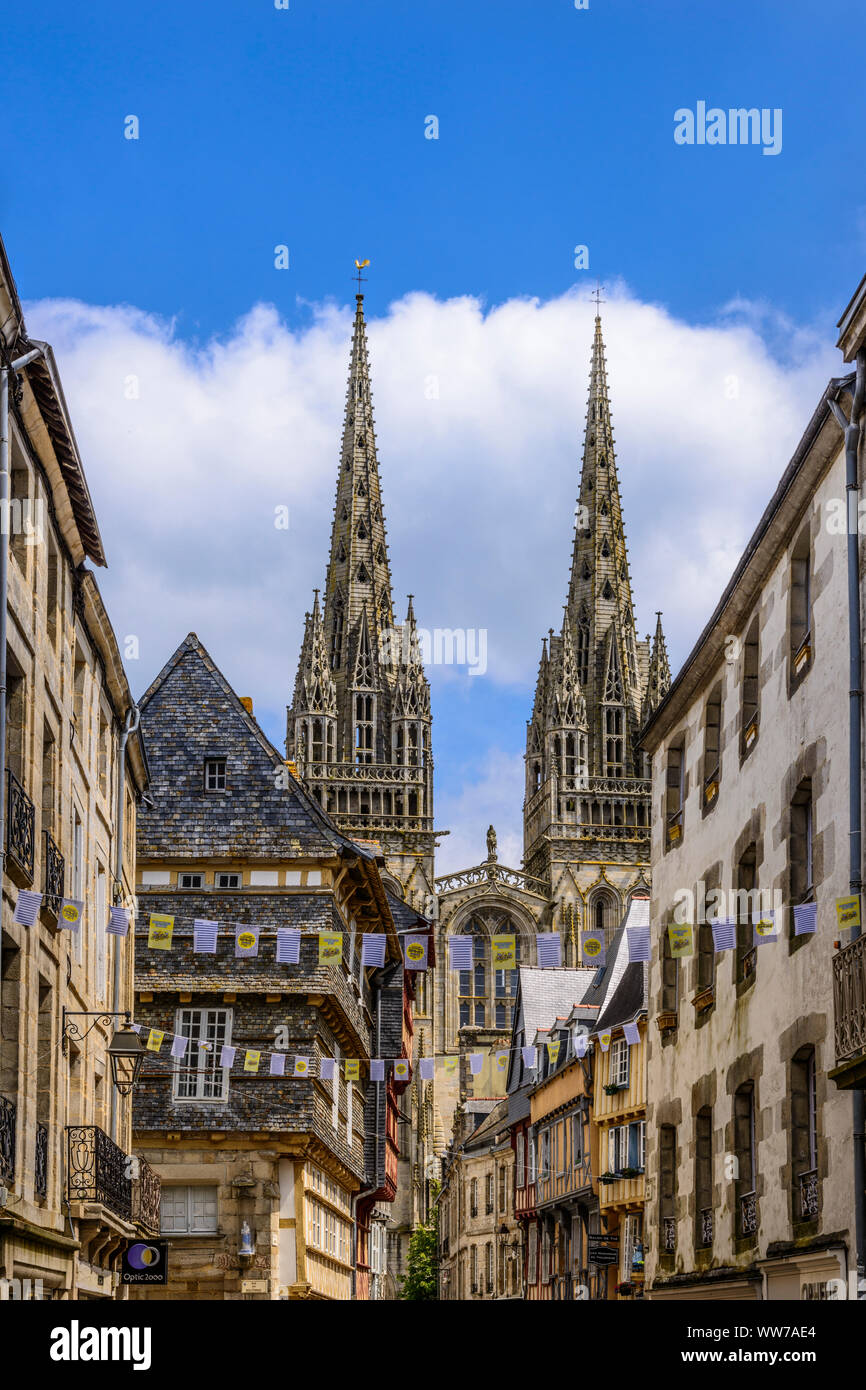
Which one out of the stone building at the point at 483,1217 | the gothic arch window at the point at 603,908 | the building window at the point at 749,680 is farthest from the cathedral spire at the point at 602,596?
the building window at the point at 749,680

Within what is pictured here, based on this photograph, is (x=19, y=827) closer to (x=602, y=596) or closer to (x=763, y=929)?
(x=763, y=929)

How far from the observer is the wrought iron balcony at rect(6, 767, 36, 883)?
18891mm

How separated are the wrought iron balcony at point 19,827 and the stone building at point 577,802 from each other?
89.1m

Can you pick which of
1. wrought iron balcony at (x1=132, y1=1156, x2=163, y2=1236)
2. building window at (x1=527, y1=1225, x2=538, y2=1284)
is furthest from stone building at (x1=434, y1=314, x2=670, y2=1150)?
wrought iron balcony at (x1=132, y1=1156, x2=163, y2=1236)

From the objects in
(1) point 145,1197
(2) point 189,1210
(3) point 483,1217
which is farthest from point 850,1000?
(3) point 483,1217

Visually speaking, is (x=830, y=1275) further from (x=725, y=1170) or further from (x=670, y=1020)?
(x=670, y=1020)

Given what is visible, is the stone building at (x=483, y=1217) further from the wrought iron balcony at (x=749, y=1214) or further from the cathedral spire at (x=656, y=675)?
the cathedral spire at (x=656, y=675)

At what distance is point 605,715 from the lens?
12025 centimetres

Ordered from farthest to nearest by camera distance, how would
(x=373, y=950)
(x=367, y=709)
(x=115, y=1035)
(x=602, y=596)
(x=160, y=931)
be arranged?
1. (x=602, y=596)
2. (x=367, y=709)
3. (x=373, y=950)
4. (x=160, y=931)
5. (x=115, y=1035)

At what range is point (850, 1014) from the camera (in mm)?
16938

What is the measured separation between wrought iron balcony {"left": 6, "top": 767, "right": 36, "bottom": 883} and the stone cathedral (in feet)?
292

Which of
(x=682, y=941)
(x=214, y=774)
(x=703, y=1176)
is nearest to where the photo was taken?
(x=703, y=1176)

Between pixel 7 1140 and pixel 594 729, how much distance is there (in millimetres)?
102696

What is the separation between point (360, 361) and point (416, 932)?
87.3 metres
